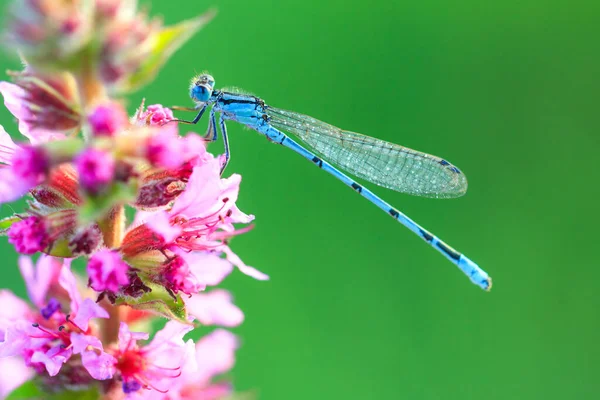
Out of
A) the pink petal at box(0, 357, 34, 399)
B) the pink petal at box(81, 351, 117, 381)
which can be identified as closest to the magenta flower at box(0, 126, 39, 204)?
the pink petal at box(81, 351, 117, 381)

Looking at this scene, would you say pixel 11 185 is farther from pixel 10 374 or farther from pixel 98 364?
pixel 10 374

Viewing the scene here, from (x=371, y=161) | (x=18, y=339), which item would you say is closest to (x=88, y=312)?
(x=18, y=339)

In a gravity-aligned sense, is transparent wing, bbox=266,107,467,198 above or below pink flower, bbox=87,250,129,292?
above

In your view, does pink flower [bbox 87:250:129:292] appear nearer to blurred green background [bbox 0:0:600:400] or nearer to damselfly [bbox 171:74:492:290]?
damselfly [bbox 171:74:492:290]

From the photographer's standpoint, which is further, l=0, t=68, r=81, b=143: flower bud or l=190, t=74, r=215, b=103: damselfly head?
l=190, t=74, r=215, b=103: damselfly head

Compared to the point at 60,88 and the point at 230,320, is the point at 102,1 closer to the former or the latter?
the point at 60,88

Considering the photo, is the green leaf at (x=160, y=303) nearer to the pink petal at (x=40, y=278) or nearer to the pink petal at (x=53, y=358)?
the pink petal at (x=53, y=358)

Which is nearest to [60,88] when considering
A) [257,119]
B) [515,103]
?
[257,119]
